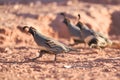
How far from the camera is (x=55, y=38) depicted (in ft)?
52.7

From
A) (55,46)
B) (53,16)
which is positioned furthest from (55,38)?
(55,46)

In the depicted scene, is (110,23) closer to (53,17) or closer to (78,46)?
(53,17)

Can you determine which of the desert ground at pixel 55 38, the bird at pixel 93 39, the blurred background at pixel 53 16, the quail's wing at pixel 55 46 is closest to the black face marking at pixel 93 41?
the bird at pixel 93 39

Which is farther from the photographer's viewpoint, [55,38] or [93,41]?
[55,38]

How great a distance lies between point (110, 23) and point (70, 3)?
1868mm

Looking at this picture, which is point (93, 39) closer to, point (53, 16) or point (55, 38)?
point (55, 38)

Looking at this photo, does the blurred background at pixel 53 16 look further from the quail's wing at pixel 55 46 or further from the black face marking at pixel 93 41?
the quail's wing at pixel 55 46

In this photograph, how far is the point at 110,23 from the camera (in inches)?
727

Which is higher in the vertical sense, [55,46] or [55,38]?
[55,46]

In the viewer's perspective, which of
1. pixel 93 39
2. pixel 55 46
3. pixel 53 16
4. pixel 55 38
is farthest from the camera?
pixel 53 16

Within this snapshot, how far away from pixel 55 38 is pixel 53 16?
98 centimetres

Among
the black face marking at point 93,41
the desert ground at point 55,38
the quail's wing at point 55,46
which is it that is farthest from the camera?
the black face marking at point 93,41

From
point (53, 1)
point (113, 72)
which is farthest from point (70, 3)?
point (113, 72)

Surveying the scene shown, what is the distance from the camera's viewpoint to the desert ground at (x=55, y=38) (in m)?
8.97
